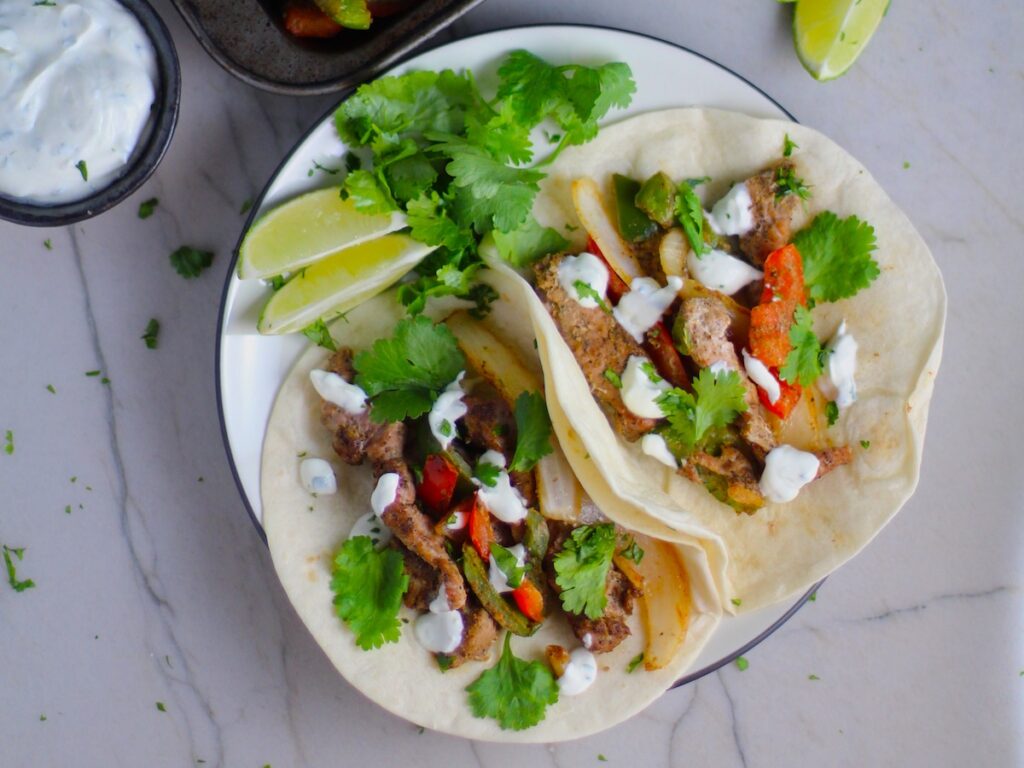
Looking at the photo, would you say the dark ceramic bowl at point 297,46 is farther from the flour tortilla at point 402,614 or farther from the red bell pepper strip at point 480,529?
the red bell pepper strip at point 480,529

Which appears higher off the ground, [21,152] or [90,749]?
[21,152]

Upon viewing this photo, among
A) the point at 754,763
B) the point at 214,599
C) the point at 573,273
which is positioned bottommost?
the point at 754,763

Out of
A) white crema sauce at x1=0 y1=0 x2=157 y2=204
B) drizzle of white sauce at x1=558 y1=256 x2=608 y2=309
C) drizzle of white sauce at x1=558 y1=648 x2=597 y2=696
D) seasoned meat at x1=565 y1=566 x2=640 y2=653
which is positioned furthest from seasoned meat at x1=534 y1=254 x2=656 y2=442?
white crema sauce at x1=0 y1=0 x2=157 y2=204

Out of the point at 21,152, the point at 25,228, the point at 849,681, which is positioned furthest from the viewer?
the point at 849,681

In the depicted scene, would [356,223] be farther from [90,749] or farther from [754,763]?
[754,763]

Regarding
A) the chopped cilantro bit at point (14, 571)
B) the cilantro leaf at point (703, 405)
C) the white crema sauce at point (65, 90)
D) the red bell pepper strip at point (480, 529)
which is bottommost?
the chopped cilantro bit at point (14, 571)

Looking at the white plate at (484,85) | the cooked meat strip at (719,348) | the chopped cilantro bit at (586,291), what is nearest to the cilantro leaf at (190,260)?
the white plate at (484,85)

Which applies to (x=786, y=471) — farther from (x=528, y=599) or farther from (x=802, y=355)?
(x=528, y=599)

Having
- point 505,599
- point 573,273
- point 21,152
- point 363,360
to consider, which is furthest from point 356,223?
point 505,599
